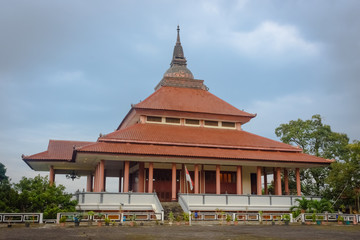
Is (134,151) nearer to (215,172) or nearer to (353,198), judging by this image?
(215,172)

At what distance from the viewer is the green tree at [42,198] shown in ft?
77.7

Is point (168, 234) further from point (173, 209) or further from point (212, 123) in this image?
point (212, 123)

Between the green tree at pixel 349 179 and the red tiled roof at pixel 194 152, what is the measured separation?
80.2 inches

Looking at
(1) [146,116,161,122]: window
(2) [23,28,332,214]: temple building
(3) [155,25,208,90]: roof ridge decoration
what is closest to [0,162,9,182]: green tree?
(2) [23,28,332,214]: temple building

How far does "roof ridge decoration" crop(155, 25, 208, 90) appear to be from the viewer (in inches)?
1567

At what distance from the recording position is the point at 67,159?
3344 cm

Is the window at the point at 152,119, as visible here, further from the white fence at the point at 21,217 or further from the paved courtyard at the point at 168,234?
the paved courtyard at the point at 168,234

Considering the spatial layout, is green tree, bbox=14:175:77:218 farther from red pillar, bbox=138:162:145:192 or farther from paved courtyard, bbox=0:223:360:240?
red pillar, bbox=138:162:145:192

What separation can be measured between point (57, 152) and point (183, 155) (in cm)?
1334

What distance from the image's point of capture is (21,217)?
22.3m

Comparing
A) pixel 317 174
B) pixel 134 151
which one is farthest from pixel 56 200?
pixel 317 174

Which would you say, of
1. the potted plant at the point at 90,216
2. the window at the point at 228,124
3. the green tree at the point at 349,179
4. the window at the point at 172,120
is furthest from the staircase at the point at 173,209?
the green tree at the point at 349,179

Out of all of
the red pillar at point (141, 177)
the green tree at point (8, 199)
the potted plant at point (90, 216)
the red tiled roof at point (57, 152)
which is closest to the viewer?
the potted plant at point (90, 216)

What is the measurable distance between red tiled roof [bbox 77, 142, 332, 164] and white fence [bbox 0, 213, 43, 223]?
573 centimetres
